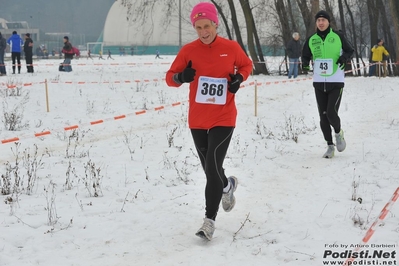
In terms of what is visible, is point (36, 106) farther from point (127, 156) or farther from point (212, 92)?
point (212, 92)

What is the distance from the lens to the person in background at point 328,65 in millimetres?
7367

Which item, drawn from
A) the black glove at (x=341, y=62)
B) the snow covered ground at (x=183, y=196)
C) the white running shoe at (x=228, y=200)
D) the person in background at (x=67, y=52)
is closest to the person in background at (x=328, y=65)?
the black glove at (x=341, y=62)

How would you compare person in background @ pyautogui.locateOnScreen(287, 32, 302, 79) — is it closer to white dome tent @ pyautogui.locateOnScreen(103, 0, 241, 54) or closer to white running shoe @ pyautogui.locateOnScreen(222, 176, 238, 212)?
white running shoe @ pyautogui.locateOnScreen(222, 176, 238, 212)

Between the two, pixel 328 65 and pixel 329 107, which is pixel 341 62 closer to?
pixel 328 65

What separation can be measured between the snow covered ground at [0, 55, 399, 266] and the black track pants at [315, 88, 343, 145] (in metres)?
0.46

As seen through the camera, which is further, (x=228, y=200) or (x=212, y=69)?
(x=228, y=200)

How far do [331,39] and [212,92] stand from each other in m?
3.43

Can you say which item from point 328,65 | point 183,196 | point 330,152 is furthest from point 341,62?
point 183,196

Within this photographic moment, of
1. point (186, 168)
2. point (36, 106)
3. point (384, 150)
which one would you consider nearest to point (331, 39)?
point (384, 150)

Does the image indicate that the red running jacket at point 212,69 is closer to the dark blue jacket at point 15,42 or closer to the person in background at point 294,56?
the person in background at point 294,56

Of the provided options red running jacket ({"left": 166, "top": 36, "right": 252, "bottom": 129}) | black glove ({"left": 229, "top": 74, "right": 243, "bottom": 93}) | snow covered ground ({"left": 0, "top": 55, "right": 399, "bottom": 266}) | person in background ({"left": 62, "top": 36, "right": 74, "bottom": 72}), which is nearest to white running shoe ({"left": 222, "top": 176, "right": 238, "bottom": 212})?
snow covered ground ({"left": 0, "top": 55, "right": 399, "bottom": 266})

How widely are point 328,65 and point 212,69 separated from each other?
3.30 meters

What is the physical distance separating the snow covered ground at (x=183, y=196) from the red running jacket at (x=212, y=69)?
38.5 inches

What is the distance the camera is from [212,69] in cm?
462
